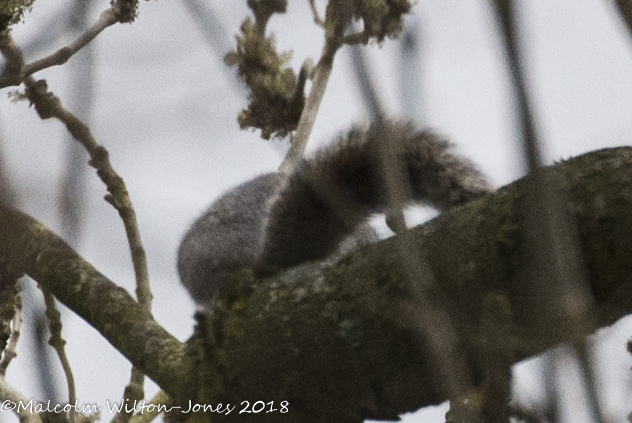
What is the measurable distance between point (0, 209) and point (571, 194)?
1.02m

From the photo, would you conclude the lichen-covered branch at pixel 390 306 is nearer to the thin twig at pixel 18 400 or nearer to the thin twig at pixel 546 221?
the thin twig at pixel 546 221

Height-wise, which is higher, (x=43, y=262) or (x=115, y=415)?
(x=43, y=262)

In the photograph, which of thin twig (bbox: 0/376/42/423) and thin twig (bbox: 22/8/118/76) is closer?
thin twig (bbox: 22/8/118/76)

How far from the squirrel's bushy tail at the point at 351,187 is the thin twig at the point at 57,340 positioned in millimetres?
681

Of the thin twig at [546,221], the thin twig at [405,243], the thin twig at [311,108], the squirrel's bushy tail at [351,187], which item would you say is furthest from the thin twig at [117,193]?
the thin twig at [546,221]

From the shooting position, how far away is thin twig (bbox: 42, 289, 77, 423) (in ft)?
7.25

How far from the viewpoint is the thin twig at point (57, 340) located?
7.25 feet

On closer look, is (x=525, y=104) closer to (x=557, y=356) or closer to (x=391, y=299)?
(x=557, y=356)

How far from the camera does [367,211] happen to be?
7.87 feet

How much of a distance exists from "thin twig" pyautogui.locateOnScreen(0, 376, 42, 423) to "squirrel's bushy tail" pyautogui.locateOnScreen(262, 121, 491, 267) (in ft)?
2.78

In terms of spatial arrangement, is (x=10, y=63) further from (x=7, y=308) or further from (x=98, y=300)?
(x=7, y=308)

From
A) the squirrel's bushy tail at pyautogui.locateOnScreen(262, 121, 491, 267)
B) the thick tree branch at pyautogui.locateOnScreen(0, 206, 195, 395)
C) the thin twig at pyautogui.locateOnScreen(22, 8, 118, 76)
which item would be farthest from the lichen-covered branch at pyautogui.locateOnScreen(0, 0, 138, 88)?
the squirrel's bushy tail at pyautogui.locateOnScreen(262, 121, 491, 267)

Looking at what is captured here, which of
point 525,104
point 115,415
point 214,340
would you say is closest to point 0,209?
point 214,340

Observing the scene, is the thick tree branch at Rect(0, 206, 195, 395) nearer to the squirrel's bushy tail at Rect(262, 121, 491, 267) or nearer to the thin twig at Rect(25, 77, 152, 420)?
the thin twig at Rect(25, 77, 152, 420)
